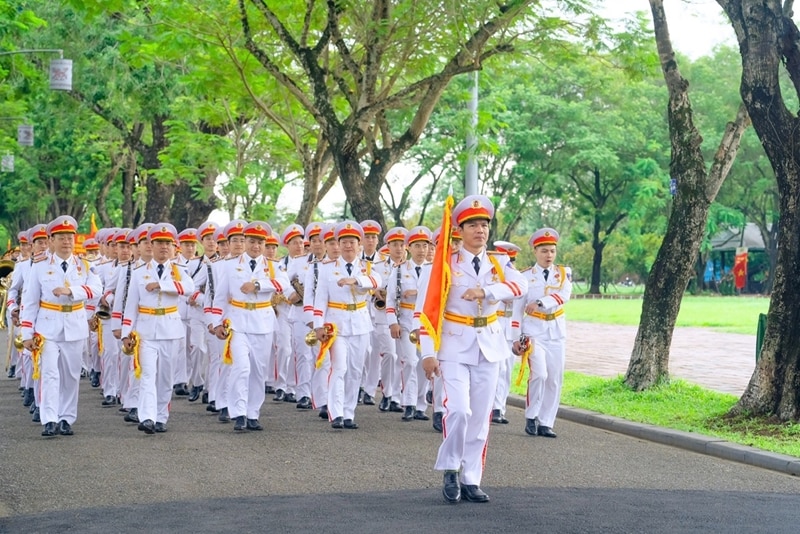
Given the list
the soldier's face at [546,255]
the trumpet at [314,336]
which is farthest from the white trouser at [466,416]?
the trumpet at [314,336]

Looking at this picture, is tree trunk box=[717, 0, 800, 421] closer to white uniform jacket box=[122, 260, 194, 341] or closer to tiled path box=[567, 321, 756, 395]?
tiled path box=[567, 321, 756, 395]

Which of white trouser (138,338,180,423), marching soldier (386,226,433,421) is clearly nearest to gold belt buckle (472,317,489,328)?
white trouser (138,338,180,423)

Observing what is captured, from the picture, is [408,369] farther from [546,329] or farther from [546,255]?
[546,255]

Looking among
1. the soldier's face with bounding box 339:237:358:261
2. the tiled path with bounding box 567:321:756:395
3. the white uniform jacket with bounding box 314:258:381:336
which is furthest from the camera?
the tiled path with bounding box 567:321:756:395

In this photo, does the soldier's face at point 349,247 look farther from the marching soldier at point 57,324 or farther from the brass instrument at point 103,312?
the brass instrument at point 103,312

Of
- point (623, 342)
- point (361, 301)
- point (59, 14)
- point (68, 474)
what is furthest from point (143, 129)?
point (68, 474)

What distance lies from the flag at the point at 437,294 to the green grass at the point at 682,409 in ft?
12.5

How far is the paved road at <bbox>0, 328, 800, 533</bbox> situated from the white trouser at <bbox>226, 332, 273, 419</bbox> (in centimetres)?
32

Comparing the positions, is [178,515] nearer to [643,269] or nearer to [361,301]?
[361,301]

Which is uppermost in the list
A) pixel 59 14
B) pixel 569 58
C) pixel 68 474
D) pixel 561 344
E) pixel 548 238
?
pixel 59 14

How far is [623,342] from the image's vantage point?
26938mm

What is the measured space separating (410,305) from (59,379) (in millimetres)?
4101

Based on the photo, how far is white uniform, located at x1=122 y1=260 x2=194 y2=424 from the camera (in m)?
12.6

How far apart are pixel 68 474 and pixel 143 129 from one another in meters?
27.5
